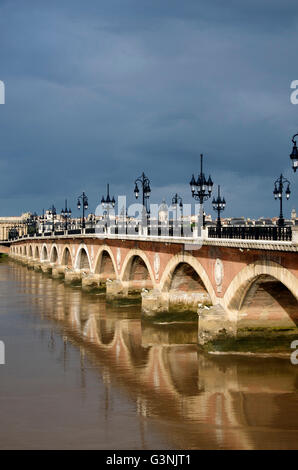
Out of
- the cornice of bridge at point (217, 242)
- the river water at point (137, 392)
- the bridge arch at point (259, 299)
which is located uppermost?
the cornice of bridge at point (217, 242)

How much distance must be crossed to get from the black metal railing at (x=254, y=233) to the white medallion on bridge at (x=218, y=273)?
1.13m

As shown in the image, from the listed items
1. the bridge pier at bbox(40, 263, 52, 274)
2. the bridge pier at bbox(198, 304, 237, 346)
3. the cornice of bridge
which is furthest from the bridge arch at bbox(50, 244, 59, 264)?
the bridge pier at bbox(198, 304, 237, 346)

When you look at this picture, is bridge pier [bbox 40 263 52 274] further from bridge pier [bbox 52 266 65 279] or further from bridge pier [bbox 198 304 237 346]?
bridge pier [bbox 198 304 237 346]

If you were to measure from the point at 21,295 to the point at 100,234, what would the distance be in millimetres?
9097

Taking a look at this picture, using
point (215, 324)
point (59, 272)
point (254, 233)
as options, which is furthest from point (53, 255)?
point (254, 233)

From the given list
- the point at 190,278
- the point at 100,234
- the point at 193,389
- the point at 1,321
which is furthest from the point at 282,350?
the point at 100,234

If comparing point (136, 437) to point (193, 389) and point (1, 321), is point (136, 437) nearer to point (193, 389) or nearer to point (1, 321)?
point (193, 389)

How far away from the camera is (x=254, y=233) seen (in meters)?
24.2

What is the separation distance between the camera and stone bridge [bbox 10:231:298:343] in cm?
2370

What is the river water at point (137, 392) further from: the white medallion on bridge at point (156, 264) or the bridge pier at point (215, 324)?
the white medallion on bridge at point (156, 264)

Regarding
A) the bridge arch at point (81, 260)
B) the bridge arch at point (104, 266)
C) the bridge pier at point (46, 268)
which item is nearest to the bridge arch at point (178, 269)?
the bridge arch at point (104, 266)

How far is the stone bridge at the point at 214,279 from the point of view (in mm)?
23703

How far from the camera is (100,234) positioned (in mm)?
51531
